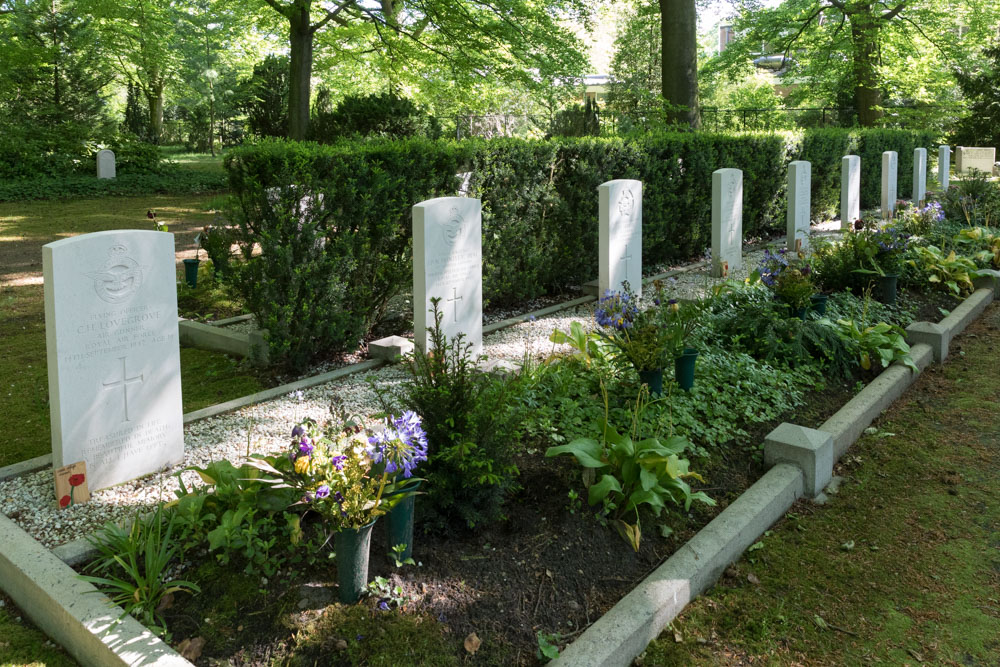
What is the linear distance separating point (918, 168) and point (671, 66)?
275 inches

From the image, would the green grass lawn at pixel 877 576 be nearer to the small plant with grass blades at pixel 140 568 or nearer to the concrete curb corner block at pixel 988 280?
the small plant with grass blades at pixel 140 568

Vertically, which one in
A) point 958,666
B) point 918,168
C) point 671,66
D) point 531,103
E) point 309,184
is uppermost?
point 531,103

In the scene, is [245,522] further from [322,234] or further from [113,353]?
[322,234]

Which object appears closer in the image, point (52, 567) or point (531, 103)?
point (52, 567)

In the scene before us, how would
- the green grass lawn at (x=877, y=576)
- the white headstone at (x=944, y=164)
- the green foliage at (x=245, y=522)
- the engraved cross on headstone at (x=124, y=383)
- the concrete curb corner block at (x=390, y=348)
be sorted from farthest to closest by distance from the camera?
the white headstone at (x=944, y=164), the concrete curb corner block at (x=390, y=348), the engraved cross on headstone at (x=124, y=383), the green foliage at (x=245, y=522), the green grass lawn at (x=877, y=576)

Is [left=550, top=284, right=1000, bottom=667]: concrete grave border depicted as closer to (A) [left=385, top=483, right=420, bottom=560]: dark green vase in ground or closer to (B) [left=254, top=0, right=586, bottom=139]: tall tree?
(A) [left=385, top=483, right=420, bottom=560]: dark green vase in ground

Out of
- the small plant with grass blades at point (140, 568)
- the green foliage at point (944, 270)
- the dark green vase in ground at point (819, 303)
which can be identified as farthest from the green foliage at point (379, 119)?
the small plant with grass blades at point (140, 568)

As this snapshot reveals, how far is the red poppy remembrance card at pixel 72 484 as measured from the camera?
392 cm

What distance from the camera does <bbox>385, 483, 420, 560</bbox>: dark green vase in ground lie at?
127 inches

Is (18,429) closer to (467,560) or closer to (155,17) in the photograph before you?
(467,560)

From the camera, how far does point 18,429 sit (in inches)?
209

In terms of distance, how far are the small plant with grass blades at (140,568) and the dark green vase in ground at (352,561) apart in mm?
583

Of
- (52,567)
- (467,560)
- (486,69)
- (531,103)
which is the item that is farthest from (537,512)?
(531,103)

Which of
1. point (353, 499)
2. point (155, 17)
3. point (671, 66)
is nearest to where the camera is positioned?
point (353, 499)
